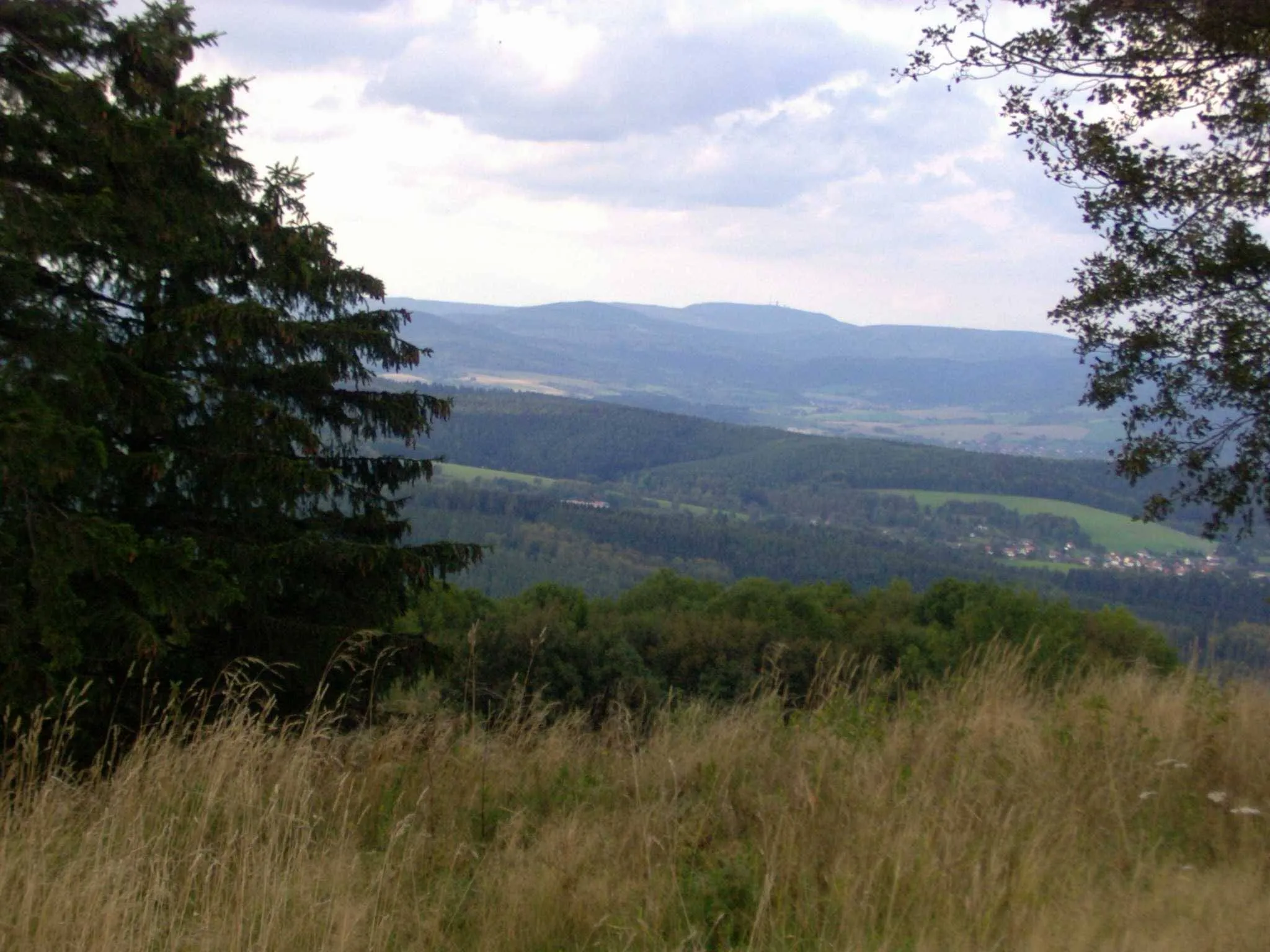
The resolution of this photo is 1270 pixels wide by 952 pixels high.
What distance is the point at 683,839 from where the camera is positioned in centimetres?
321

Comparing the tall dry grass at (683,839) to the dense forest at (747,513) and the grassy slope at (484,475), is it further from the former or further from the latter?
the grassy slope at (484,475)

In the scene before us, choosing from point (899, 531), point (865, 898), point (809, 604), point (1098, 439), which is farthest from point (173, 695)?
point (1098, 439)

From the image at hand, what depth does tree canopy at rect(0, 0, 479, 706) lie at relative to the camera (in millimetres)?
5672

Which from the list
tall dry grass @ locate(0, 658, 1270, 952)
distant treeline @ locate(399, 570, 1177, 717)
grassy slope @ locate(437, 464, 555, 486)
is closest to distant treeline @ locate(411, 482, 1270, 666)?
grassy slope @ locate(437, 464, 555, 486)

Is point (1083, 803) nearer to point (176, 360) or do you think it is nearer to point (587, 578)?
point (176, 360)

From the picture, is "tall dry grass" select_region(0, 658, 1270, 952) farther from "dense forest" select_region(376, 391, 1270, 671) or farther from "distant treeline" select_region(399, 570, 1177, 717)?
"dense forest" select_region(376, 391, 1270, 671)

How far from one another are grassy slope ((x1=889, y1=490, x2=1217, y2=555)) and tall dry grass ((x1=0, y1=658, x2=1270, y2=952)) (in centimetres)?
5524

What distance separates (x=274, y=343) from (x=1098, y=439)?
141508 millimetres

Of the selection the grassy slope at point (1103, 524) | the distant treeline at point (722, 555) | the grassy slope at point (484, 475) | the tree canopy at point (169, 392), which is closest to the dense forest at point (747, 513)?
the distant treeline at point (722, 555)

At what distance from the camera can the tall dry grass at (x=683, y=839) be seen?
2604 millimetres

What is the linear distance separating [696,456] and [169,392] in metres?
113

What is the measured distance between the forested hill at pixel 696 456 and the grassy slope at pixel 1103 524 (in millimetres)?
2272

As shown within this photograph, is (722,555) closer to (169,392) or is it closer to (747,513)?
(747,513)

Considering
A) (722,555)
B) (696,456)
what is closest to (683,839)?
(722,555)
